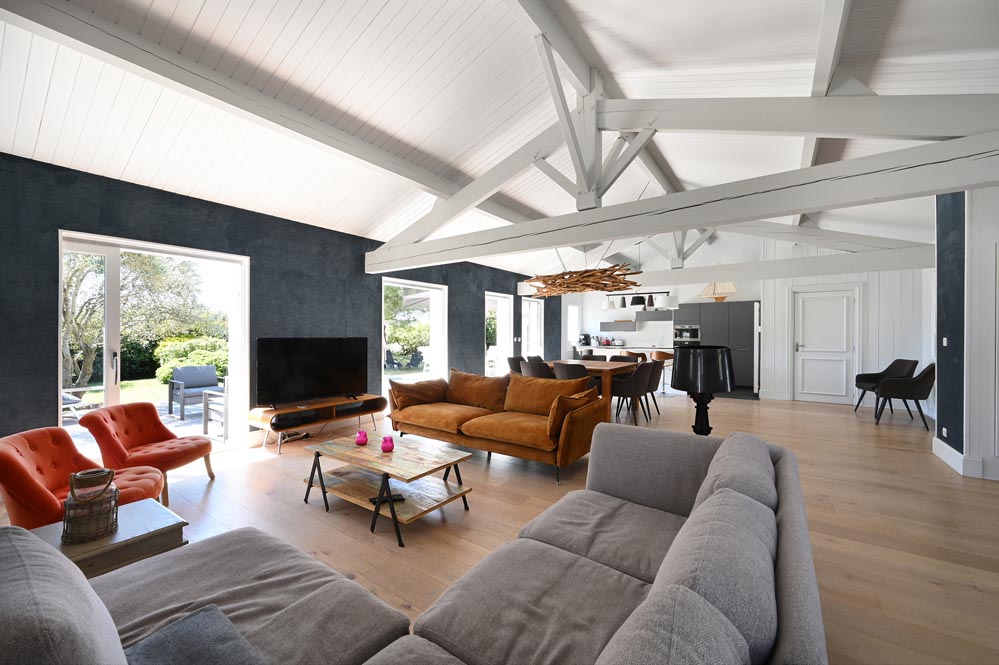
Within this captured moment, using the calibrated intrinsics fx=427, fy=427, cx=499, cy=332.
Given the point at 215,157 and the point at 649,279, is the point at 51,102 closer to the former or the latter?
the point at 215,157

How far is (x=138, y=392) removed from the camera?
4191 mm

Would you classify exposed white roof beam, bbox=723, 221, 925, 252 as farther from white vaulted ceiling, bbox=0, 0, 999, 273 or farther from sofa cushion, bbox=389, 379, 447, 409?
sofa cushion, bbox=389, 379, 447, 409

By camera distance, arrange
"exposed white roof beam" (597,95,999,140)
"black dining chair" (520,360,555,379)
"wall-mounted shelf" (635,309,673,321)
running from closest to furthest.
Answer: "exposed white roof beam" (597,95,999,140), "black dining chair" (520,360,555,379), "wall-mounted shelf" (635,309,673,321)

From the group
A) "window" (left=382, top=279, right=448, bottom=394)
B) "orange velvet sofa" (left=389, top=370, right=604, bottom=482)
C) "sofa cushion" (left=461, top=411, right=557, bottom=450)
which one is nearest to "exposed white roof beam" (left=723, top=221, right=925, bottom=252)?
"orange velvet sofa" (left=389, top=370, right=604, bottom=482)

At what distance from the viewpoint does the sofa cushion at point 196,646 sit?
102 cm

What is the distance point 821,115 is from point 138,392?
6227 millimetres

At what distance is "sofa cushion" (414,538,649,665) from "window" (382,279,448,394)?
535 centimetres

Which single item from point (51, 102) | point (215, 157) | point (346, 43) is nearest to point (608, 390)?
point (346, 43)

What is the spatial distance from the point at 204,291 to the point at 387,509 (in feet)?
11.6

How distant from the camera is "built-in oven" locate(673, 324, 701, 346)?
9.60m

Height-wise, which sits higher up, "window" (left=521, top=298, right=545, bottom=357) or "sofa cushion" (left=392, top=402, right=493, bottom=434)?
"window" (left=521, top=298, right=545, bottom=357)

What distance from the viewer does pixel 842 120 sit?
285cm

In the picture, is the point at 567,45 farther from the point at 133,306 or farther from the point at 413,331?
the point at 413,331

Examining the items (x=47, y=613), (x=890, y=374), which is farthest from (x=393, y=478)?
(x=890, y=374)
